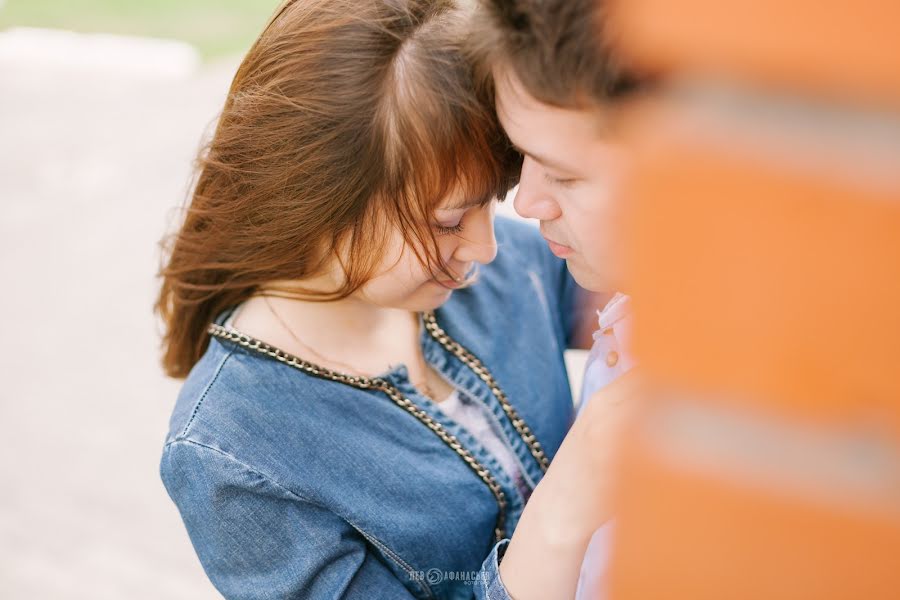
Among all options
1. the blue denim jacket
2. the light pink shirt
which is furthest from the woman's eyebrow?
the blue denim jacket

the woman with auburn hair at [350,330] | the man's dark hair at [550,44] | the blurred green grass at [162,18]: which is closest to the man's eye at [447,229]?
the woman with auburn hair at [350,330]

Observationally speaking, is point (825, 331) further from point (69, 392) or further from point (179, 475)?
point (69, 392)

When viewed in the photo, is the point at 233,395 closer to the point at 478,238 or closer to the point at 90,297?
the point at 478,238

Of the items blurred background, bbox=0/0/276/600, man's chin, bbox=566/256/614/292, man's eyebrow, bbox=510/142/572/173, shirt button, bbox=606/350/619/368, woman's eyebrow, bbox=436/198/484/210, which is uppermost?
man's eyebrow, bbox=510/142/572/173

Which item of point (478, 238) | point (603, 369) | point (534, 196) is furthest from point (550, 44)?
point (603, 369)

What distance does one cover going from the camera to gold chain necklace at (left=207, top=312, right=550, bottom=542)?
1.37 metres

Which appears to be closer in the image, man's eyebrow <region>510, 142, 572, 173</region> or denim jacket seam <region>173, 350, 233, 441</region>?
man's eyebrow <region>510, 142, 572, 173</region>

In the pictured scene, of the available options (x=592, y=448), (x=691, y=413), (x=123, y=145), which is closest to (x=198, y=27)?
(x=123, y=145)

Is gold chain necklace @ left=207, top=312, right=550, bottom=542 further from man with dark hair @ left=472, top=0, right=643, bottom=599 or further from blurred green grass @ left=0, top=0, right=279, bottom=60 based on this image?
blurred green grass @ left=0, top=0, right=279, bottom=60

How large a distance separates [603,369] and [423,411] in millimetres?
294

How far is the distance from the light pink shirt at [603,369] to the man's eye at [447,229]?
24 cm

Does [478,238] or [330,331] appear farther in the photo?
[330,331]

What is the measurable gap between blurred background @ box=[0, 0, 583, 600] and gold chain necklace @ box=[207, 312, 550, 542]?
483 millimetres

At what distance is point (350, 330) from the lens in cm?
148
